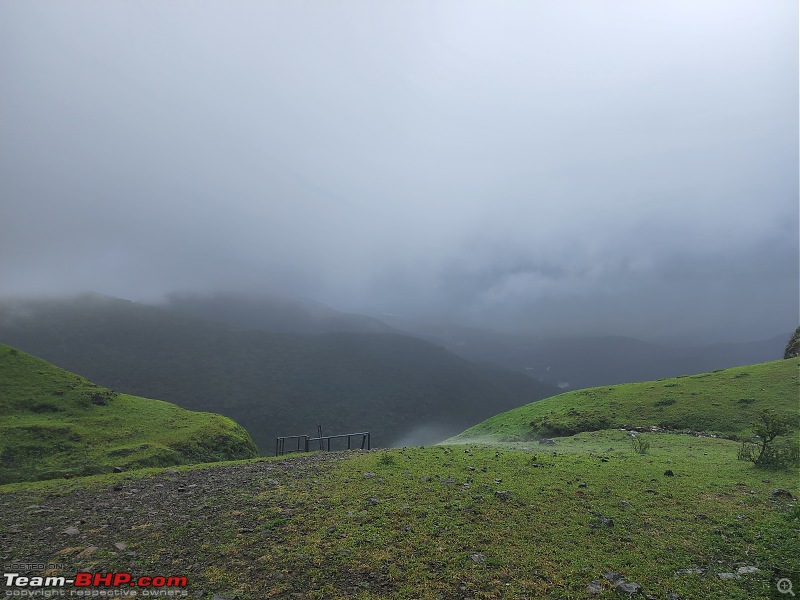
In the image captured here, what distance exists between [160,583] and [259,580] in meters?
2.49


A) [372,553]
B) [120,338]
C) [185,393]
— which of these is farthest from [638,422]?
[120,338]

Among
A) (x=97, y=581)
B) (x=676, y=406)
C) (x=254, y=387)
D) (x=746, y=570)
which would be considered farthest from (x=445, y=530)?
(x=254, y=387)

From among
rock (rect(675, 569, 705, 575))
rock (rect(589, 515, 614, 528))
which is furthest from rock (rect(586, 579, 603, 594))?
rock (rect(589, 515, 614, 528))

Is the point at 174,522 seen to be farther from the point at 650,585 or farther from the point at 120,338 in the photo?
the point at 120,338

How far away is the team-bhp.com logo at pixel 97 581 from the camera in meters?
9.11

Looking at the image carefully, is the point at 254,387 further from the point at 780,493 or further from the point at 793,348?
the point at 780,493

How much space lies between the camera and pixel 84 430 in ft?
94.4

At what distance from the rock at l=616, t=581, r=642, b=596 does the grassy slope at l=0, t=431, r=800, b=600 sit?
0.95 feet

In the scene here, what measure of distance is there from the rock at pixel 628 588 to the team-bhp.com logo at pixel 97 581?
989 centimetres

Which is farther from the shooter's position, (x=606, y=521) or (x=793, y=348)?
(x=793, y=348)

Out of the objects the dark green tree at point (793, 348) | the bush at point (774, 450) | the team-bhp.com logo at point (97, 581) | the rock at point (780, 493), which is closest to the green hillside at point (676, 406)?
the bush at point (774, 450)

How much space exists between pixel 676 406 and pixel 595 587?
3226cm

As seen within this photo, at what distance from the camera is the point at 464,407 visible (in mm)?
189625

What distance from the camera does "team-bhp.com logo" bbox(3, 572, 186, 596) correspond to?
911cm
